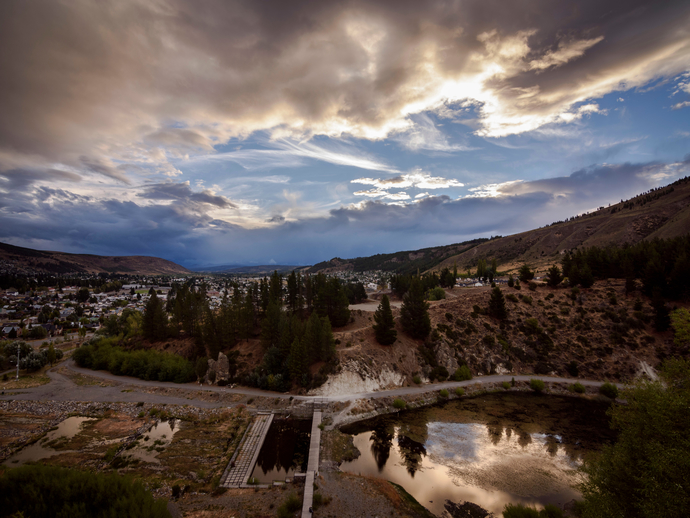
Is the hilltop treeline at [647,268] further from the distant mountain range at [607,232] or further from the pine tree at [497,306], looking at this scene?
the distant mountain range at [607,232]

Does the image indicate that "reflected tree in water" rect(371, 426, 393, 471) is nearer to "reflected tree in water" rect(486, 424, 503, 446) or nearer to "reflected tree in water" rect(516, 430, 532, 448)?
"reflected tree in water" rect(486, 424, 503, 446)

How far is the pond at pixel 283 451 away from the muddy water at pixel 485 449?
4841 mm

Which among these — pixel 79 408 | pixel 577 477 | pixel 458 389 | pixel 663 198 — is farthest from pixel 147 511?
pixel 663 198

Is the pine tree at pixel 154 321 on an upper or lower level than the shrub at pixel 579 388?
upper

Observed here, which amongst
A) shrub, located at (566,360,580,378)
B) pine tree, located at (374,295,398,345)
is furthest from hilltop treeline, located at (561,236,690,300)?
pine tree, located at (374,295,398,345)

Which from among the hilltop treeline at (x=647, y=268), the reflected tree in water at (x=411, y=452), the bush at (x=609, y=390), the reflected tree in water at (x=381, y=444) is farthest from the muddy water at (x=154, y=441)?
the hilltop treeline at (x=647, y=268)

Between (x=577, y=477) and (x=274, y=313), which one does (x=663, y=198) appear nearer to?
(x=577, y=477)

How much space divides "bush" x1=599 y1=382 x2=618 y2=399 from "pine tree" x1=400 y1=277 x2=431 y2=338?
27.0m

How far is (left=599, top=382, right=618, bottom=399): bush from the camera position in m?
42.1

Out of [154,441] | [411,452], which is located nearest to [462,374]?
[411,452]

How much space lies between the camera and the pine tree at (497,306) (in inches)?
2371

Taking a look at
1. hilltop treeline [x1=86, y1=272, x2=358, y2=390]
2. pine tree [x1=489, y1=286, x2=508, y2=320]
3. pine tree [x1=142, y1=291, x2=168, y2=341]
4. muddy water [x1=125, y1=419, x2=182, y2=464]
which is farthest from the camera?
Result: pine tree [x1=489, y1=286, x2=508, y2=320]

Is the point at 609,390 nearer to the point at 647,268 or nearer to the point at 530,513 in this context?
the point at 647,268

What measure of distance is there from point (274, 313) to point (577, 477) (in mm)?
42901
